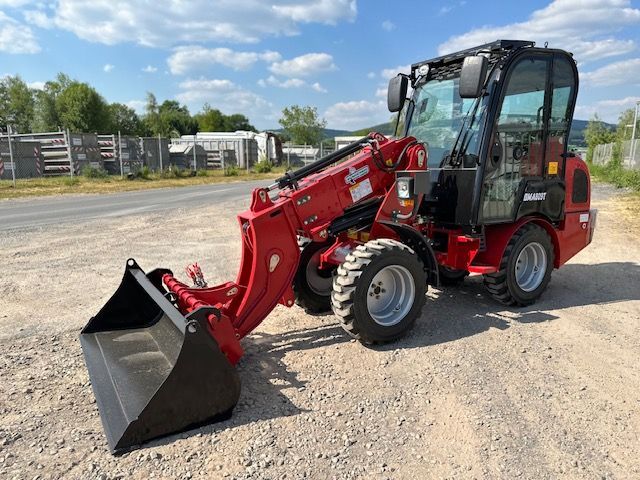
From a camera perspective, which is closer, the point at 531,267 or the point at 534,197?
the point at 534,197

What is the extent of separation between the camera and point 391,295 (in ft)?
16.0

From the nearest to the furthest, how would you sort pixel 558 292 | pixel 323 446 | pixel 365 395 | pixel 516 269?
pixel 323 446, pixel 365 395, pixel 516 269, pixel 558 292

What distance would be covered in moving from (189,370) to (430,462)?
161 centimetres

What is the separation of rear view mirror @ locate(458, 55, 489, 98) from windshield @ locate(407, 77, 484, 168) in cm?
74

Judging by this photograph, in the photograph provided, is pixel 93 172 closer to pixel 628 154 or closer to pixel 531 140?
pixel 531 140

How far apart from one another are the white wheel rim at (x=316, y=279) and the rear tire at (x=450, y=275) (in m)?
1.53

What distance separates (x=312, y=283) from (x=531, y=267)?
107 inches

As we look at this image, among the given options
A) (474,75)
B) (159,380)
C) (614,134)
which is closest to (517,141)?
(474,75)

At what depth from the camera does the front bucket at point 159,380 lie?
125 inches

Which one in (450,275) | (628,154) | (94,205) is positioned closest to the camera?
(450,275)

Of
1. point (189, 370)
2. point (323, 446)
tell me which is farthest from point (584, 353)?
point (189, 370)

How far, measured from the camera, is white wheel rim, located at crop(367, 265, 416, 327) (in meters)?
4.71

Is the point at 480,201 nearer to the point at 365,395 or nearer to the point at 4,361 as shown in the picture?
the point at 365,395

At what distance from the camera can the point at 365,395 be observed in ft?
12.6
